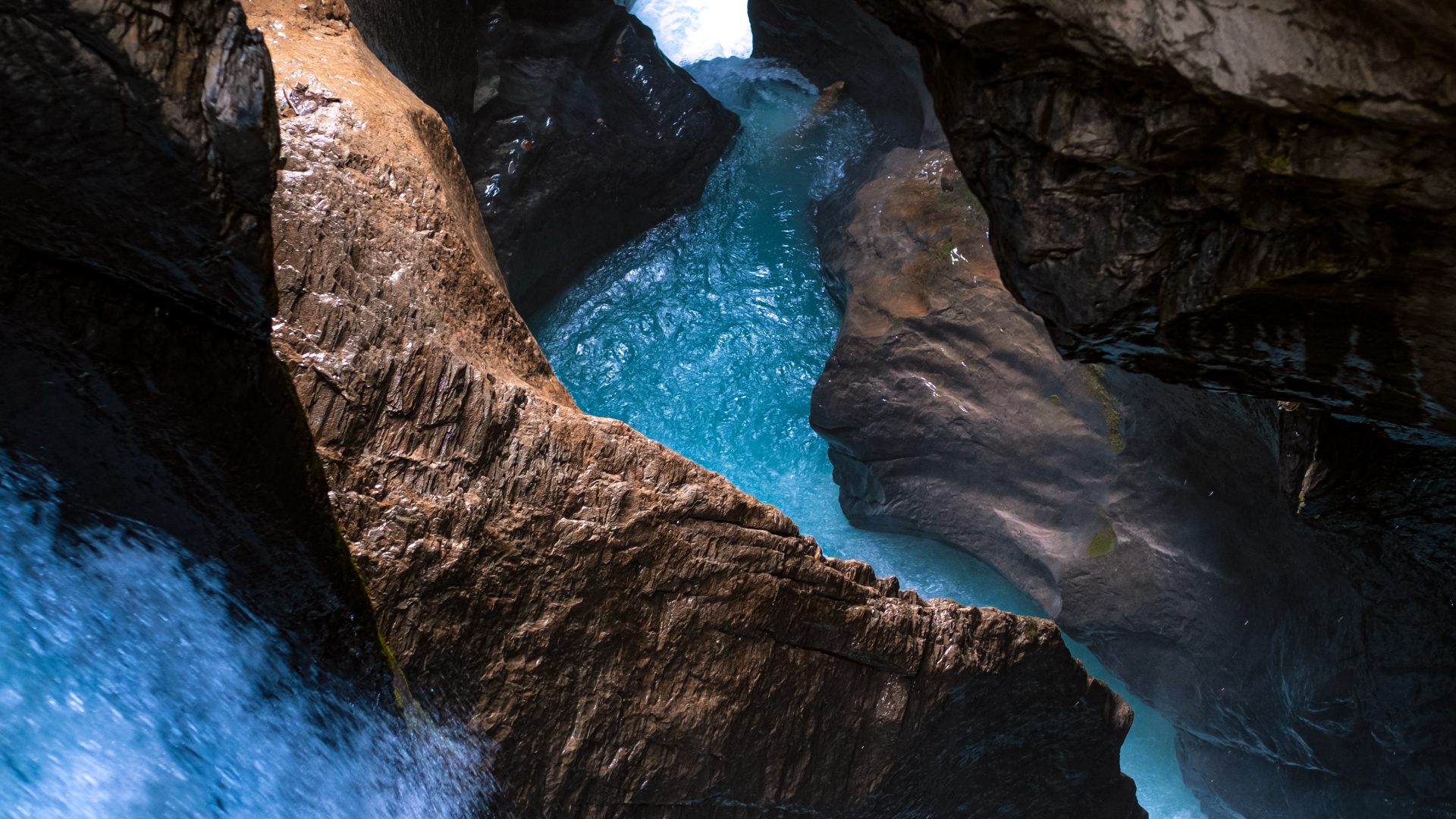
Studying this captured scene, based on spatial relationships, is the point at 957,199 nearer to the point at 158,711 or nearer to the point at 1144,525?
the point at 1144,525

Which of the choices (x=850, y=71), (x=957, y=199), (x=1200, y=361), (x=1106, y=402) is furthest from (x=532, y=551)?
(x=850, y=71)

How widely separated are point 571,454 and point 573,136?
526cm

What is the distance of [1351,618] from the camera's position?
16.1 ft

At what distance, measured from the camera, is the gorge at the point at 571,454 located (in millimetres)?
1771

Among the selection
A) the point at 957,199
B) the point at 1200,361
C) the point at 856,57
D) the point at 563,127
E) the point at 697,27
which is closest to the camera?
the point at 1200,361

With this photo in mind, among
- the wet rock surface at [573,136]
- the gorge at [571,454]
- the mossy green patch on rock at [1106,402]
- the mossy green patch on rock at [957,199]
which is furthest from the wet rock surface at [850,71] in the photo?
the gorge at [571,454]

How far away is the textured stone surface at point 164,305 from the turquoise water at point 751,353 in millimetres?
4876

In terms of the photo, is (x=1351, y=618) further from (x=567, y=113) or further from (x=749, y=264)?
(x=567, y=113)

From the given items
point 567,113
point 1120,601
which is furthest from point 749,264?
point 1120,601

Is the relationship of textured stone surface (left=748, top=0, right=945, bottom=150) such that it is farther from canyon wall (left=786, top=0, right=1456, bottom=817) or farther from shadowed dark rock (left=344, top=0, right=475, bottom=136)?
shadowed dark rock (left=344, top=0, right=475, bottom=136)

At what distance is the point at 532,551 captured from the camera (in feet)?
9.34

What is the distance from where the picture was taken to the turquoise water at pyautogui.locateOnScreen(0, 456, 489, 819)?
8.05 feet

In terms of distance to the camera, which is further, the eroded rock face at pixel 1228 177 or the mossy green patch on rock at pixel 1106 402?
the mossy green patch on rock at pixel 1106 402

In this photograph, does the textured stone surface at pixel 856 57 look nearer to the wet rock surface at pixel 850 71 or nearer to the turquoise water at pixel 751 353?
the wet rock surface at pixel 850 71
